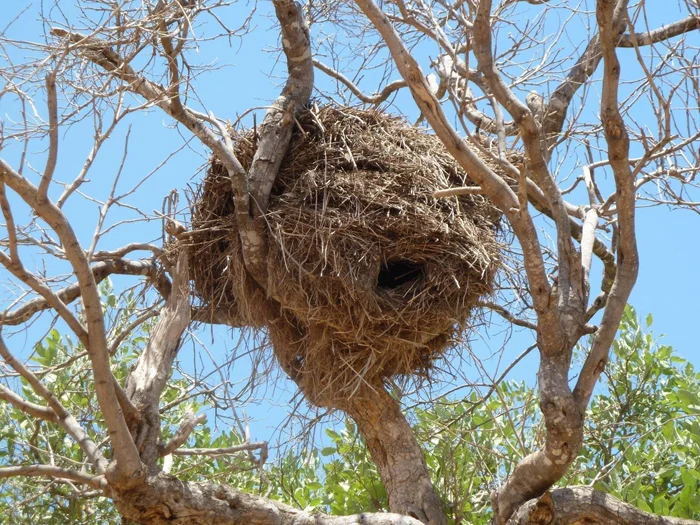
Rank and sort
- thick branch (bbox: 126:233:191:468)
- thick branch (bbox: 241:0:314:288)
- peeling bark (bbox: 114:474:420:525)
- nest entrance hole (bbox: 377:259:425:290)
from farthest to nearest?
nest entrance hole (bbox: 377:259:425:290), thick branch (bbox: 241:0:314:288), thick branch (bbox: 126:233:191:468), peeling bark (bbox: 114:474:420:525)

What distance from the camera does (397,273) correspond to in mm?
4871

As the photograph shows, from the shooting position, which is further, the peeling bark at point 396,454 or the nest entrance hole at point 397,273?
the nest entrance hole at point 397,273

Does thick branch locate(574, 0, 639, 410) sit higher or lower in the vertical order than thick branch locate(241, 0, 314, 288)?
lower

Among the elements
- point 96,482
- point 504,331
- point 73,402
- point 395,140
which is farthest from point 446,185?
point 73,402

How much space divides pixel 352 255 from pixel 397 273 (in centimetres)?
56

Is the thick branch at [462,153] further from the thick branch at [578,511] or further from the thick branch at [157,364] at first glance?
the thick branch at [157,364]

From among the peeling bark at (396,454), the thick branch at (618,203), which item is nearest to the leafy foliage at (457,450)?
the peeling bark at (396,454)

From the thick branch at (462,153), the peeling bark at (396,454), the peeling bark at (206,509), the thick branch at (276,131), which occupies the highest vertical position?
the thick branch at (276,131)

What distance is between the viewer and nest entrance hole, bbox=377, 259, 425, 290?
15.4 feet

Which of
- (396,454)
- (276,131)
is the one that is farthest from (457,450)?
(276,131)

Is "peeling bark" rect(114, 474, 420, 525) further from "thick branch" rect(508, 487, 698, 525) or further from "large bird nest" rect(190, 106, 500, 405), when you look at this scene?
"large bird nest" rect(190, 106, 500, 405)

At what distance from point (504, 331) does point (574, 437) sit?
4.40 ft

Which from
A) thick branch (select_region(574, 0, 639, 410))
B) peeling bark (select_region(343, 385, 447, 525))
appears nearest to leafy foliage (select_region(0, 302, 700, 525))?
peeling bark (select_region(343, 385, 447, 525))

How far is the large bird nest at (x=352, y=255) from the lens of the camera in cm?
438
